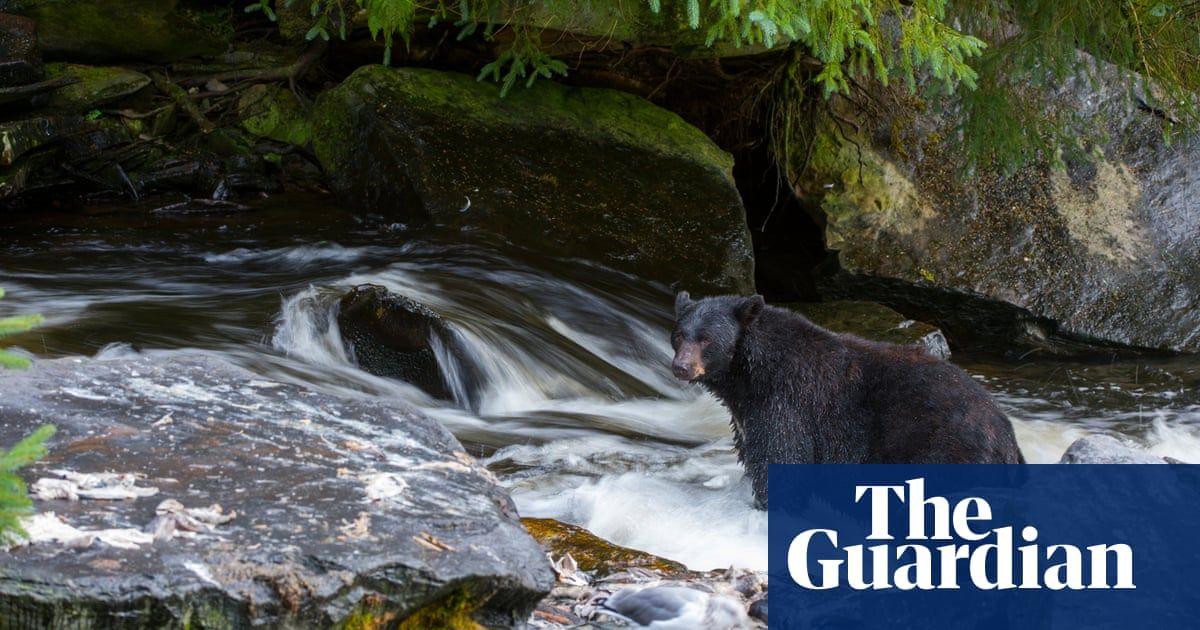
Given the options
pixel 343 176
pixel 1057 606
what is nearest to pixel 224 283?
pixel 343 176

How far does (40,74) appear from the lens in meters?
10.8

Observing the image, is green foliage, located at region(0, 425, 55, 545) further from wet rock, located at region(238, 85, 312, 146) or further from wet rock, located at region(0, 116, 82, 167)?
wet rock, located at region(238, 85, 312, 146)

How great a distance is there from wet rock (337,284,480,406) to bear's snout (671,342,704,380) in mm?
2025

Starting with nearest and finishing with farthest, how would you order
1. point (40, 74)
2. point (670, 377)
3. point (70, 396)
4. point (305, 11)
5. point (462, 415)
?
point (70, 396)
point (462, 415)
point (670, 377)
point (40, 74)
point (305, 11)

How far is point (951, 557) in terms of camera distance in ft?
17.8

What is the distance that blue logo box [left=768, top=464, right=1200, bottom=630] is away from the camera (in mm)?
4961

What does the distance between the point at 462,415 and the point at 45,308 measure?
2961 millimetres

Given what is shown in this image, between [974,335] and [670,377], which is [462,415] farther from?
[974,335]

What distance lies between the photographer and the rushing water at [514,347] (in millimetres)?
6559

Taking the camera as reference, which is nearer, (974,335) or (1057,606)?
(1057,606)

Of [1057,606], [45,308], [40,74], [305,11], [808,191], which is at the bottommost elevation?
[1057,606]

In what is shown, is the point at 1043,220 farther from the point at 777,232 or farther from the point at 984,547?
the point at 984,547

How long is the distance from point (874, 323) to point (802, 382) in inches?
162

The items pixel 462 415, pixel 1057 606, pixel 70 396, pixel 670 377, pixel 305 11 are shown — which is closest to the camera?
pixel 70 396
